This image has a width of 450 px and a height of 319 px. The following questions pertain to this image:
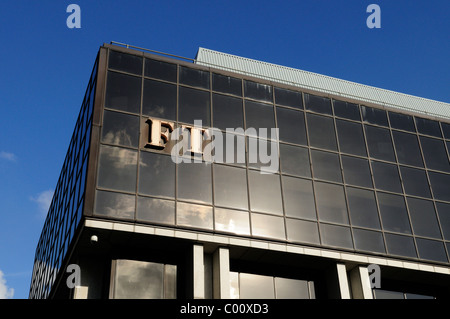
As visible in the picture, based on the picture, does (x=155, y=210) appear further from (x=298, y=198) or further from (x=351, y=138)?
(x=351, y=138)

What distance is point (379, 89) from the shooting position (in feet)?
140

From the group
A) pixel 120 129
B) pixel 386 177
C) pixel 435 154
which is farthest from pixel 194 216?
pixel 435 154

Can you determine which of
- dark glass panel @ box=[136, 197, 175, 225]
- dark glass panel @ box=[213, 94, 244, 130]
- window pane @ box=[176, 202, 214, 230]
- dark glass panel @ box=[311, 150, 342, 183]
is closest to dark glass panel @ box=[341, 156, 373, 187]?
dark glass panel @ box=[311, 150, 342, 183]

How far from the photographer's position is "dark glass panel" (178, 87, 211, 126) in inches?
1092

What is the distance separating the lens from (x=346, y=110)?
31688mm

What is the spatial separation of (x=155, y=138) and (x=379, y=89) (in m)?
22.6

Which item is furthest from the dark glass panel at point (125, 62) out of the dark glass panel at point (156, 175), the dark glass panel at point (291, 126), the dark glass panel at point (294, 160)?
the dark glass panel at point (294, 160)

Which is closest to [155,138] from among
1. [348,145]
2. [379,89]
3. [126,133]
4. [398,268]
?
[126,133]

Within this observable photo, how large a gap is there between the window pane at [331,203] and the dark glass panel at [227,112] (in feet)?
16.7

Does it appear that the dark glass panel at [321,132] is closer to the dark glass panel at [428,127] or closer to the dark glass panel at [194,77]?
A: the dark glass panel at [194,77]

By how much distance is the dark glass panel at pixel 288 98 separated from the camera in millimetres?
30438

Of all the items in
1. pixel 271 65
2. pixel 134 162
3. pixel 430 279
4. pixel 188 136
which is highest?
pixel 271 65

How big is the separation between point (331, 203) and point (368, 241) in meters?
2.56

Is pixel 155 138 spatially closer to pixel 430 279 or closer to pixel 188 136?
Answer: pixel 188 136
